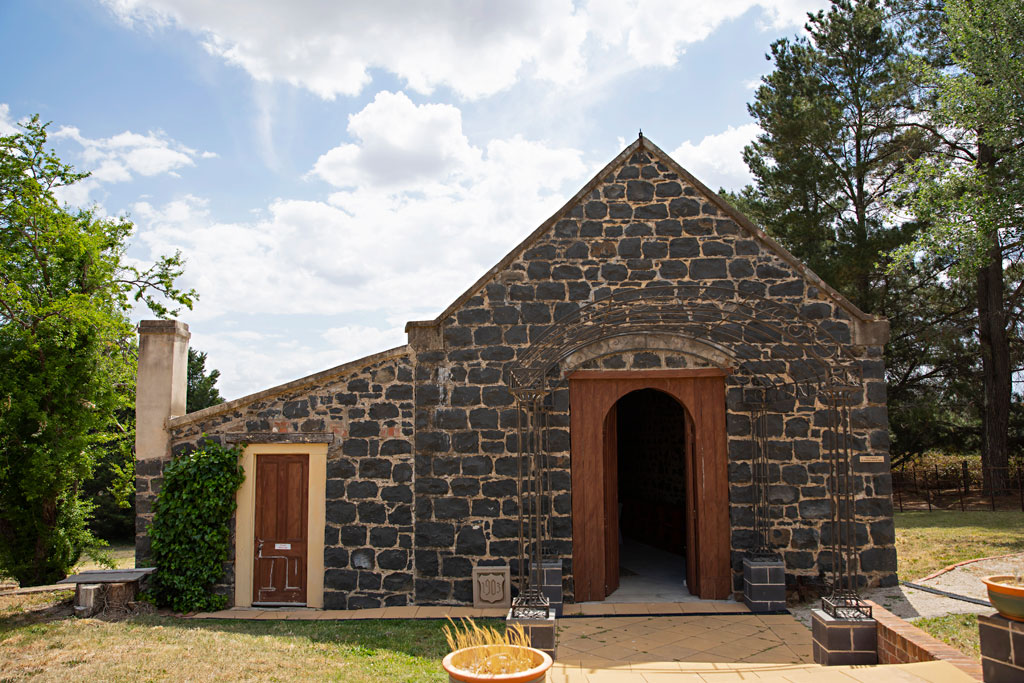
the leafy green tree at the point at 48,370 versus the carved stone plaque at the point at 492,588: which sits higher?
the leafy green tree at the point at 48,370

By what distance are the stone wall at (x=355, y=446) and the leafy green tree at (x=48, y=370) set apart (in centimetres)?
209

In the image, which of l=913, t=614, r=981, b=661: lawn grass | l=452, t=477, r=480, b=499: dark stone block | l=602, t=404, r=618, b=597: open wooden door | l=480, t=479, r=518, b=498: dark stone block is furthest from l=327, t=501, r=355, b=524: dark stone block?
l=913, t=614, r=981, b=661: lawn grass

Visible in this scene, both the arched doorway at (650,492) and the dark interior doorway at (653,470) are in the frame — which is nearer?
the arched doorway at (650,492)

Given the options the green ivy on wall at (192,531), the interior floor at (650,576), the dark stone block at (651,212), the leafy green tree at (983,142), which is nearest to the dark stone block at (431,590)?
the interior floor at (650,576)

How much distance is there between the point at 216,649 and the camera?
7391 mm

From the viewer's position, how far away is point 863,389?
937 cm

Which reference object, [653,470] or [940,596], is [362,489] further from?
[940,596]

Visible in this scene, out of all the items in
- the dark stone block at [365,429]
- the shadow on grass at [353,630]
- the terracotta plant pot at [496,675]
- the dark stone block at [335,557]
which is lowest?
the shadow on grass at [353,630]

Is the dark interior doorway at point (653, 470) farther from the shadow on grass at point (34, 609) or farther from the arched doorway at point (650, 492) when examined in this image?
the shadow on grass at point (34, 609)

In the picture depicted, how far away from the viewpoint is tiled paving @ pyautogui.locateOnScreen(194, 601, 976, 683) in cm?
627

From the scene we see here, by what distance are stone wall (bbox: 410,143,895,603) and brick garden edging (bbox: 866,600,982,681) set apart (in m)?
2.48

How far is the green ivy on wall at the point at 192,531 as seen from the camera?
9477 mm

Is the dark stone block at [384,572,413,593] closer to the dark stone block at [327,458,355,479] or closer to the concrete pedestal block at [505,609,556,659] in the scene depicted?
the dark stone block at [327,458,355,479]

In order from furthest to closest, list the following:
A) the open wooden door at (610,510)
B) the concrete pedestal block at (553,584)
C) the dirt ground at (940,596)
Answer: the open wooden door at (610,510) < the concrete pedestal block at (553,584) < the dirt ground at (940,596)
